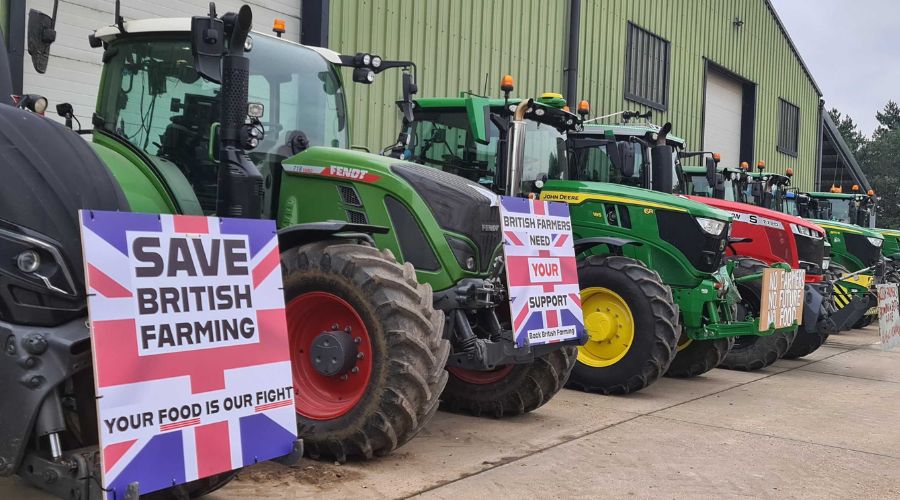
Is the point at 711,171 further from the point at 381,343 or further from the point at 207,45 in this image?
the point at 207,45

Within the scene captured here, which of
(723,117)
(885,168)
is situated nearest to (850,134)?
(885,168)

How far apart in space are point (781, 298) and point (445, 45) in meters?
6.26

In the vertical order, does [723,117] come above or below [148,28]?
above

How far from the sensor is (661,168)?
29.8 feet

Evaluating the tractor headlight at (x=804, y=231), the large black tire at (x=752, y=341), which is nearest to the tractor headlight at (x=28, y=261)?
the large black tire at (x=752, y=341)

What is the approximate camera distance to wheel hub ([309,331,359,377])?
15.9 ft

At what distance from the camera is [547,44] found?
15.4 meters

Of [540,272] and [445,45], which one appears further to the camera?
[445,45]

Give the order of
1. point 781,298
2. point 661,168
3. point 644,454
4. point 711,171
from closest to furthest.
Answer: point 644,454, point 781,298, point 661,168, point 711,171

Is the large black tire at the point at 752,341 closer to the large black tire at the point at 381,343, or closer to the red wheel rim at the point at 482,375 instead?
the red wheel rim at the point at 482,375

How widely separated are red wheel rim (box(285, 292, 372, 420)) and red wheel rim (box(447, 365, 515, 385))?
1586 mm

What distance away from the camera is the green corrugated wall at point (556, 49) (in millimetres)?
11734

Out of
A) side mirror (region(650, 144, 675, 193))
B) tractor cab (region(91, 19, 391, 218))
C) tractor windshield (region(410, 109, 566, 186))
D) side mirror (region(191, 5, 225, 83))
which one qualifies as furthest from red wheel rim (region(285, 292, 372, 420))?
side mirror (region(650, 144, 675, 193))

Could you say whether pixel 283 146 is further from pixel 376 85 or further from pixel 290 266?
pixel 376 85
